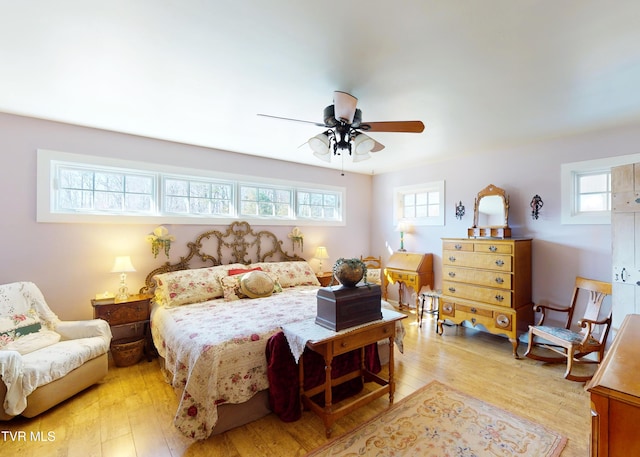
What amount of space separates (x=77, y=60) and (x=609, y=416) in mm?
3270

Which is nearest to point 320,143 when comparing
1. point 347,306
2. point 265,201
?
point 347,306

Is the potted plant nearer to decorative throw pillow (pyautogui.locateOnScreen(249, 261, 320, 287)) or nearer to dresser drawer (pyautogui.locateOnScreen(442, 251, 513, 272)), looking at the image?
decorative throw pillow (pyautogui.locateOnScreen(249, 261, 320, 287))

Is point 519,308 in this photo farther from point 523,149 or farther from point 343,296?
point 343,296

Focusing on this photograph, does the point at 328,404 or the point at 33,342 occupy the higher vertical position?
the point at 33,342

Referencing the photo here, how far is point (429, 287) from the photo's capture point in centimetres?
479

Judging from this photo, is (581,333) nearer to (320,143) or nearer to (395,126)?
(395,126)

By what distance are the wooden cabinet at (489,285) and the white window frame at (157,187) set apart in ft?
7.31

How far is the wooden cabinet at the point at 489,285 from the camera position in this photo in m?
3.41

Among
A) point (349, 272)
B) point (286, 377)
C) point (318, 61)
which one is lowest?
point (286, 377)

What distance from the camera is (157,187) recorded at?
144 inches

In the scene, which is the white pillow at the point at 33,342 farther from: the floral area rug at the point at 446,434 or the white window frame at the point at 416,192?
the white window frame at the point at 416,192

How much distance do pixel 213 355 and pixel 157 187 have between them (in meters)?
2.52

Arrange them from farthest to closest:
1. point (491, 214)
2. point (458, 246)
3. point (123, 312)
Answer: point (491, 214)
point (458, 246)
point (123, 312)

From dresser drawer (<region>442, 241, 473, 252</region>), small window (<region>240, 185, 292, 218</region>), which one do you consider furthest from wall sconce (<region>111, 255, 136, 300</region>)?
dresser drawer (<region>442, 241, 473, 252</region>)
